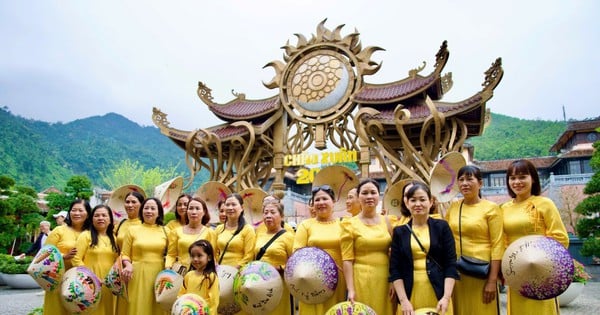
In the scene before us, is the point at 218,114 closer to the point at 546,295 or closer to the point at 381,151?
the point at 381,151

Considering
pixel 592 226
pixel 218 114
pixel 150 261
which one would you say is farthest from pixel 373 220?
pixel 592 226

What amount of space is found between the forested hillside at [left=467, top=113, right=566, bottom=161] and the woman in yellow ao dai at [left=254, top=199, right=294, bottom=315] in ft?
135

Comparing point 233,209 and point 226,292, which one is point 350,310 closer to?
point 226,292

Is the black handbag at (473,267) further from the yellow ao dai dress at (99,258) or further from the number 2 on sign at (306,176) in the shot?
the number 2 on sign at (306,176)

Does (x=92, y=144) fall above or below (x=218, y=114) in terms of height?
above

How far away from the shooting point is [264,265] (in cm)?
358

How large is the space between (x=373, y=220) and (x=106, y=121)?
99035mm

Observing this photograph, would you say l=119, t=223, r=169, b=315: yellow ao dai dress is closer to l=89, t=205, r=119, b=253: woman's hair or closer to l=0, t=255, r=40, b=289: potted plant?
l=89, t=205, r=119, b=253: woman's hair

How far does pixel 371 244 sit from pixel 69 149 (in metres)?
64.3

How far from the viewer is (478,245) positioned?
3279 mm

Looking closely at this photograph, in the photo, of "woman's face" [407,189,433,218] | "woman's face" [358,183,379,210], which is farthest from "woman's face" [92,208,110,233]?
"woman's face" [407,189,433,218]

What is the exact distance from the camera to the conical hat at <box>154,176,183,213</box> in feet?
20.8

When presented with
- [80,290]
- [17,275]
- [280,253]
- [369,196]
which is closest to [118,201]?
[80,290]

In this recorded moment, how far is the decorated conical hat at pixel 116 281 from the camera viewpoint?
418cm
